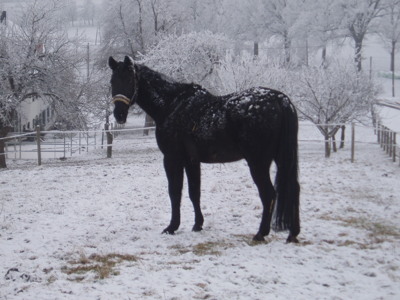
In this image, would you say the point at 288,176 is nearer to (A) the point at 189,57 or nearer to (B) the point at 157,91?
(B) the point at 157,91

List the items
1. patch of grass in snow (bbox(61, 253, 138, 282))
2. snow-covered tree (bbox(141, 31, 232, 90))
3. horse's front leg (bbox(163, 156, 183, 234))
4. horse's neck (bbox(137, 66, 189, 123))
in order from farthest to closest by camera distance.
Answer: snow-covered tree (bbox(141, 31, 232, 90)), horse's neck (bbox(137, 66, 189, 123)), horse's front leg (bbox(163, 156, 183, 234)), patch of grass in snow (bbox(61, 253, 138, 282))

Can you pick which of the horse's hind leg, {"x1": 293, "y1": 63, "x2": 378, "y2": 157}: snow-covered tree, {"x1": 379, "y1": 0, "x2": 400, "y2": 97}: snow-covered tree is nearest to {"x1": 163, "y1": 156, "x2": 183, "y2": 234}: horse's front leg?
the horse's hind leg

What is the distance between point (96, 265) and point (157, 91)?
7.95 ft

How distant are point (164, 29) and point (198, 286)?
2836 centimetres

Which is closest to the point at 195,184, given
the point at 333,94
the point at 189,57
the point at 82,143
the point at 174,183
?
the point at 174,183

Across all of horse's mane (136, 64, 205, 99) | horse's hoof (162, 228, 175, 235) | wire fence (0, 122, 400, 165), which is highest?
horse's mane (136, 64, 205, 99)

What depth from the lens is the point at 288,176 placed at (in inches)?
198

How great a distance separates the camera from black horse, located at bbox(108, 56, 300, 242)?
4.97 m

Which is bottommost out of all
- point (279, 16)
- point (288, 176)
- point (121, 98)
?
point (288, 176)

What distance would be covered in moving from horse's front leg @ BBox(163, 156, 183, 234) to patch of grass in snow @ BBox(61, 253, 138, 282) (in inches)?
40.6

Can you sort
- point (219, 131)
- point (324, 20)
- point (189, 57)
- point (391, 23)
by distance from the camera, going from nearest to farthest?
point (219, 131)
point (189, 57)
point (324, 20)
point (391, 23)

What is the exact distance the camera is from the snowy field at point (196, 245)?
12.6ft

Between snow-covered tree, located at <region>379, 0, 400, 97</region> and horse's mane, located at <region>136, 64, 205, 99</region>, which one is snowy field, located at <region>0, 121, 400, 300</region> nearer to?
horse's mane, located at <region>136, 64, 205, 99</region>

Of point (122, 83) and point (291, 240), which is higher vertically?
point (122, 83)
